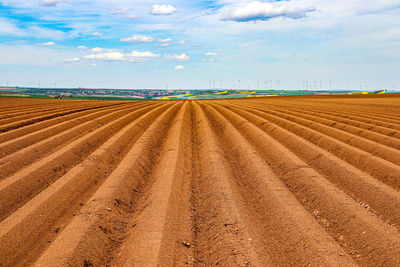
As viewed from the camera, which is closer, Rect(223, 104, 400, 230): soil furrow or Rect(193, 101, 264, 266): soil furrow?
Rect(193, 101, 264, 266): soil furrow

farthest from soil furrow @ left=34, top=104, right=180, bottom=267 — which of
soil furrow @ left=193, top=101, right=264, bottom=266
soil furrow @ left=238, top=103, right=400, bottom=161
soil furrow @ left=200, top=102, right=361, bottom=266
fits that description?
soil furrow @ left=238, top=103, right=400, bottom=161

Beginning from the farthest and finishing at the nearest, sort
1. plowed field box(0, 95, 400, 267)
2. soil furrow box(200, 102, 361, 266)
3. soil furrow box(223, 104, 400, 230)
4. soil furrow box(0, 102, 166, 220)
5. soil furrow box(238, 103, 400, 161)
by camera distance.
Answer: soil furrow box(238, 103, 400, 161), soil furrow box(0, 102, 166, 220), soil furrow box(223, 104, 400, 230), plowed field box(0, 95, 400, 267), soil furrow box(200, 102, 361, 266)

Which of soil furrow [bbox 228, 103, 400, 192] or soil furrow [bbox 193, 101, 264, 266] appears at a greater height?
soil furrow [bbox 228, 103, 400, 192]

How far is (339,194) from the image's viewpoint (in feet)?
23.0

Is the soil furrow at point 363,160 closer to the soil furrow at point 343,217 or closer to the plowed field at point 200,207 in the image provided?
the plowed field at point 200,207

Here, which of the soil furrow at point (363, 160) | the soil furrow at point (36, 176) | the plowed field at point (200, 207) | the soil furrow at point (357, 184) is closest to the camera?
the plowed field at point (200, 207)

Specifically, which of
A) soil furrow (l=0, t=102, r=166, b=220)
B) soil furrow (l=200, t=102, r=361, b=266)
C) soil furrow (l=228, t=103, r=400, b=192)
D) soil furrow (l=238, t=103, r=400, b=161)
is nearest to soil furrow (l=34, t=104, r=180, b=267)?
soil furrow (l=0, t=102, r=166, b=220)

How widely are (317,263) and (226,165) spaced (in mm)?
5356

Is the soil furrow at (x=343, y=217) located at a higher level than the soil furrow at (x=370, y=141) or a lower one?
lower

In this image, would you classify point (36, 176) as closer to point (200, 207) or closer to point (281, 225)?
point (200, 207)

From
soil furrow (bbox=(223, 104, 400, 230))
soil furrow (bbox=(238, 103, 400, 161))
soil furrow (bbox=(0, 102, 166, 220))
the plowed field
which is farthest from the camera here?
soil furrow (bbox=(238, 103, 400, 161))

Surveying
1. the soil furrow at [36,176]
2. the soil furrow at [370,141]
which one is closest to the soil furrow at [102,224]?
the soil furrow at [36,176]

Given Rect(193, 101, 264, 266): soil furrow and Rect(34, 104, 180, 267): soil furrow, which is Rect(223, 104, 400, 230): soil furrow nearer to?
Rect(193, 101, 264, 266): soil furrow

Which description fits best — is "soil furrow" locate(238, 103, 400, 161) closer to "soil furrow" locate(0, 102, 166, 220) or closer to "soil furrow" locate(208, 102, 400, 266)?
"soil furrow" locate(208, 102, 400, 266)
